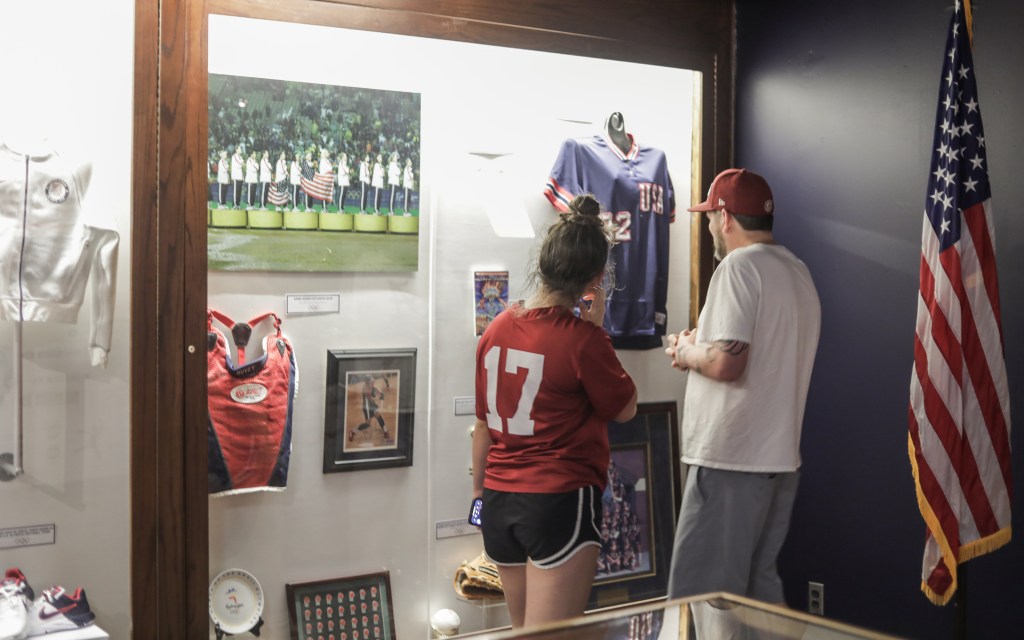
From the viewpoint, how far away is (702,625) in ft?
4.51

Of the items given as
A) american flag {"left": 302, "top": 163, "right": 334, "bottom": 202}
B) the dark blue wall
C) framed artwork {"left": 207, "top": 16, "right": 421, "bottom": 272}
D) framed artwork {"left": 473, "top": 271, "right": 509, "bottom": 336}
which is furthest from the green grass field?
the dark blue wall

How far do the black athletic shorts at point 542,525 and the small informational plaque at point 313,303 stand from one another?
109 cm

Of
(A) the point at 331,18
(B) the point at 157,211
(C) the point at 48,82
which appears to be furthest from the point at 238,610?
(A) the point at 331,18

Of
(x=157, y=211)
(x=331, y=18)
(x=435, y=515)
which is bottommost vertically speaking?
(x=435, y=515)

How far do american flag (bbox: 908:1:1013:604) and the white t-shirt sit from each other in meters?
0.36

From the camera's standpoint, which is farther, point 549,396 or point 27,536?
point 27,536

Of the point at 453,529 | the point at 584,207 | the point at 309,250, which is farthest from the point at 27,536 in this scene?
the point at 584,207

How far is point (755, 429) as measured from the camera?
9.19 feet

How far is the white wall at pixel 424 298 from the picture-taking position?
310 cm

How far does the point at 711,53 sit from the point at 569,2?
0.69 m

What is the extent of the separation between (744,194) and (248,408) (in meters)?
1.69

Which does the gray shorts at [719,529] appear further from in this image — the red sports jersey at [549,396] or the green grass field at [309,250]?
the green grass field at [309,250]

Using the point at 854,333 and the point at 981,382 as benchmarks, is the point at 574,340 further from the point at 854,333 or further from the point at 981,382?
the point at 854,333

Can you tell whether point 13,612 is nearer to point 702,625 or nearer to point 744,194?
point 702,625
